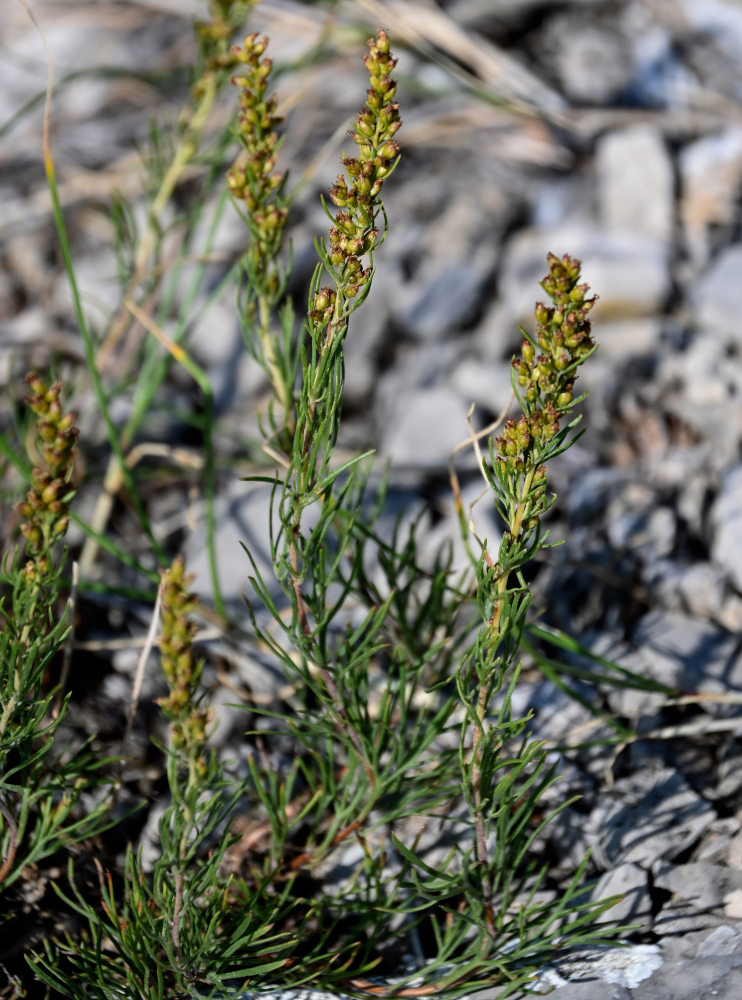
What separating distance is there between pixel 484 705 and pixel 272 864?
589mm

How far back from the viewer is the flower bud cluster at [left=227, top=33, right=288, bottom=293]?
133 cm

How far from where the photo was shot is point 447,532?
7.52 ft

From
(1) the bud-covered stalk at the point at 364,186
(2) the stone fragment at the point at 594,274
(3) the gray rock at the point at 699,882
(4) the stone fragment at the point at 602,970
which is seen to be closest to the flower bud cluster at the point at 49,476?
(1) the bud-covered stalk at the point at 364,186

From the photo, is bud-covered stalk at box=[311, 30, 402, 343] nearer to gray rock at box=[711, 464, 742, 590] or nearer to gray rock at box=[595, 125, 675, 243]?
gray rock at box=[711, 464, 742, 590]

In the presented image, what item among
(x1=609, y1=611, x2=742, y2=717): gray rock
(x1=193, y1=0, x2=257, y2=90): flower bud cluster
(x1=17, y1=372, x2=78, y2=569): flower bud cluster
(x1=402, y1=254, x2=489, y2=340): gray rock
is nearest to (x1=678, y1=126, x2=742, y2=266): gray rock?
(x1=402, y1=254, x2=489, y2=340): gray rock

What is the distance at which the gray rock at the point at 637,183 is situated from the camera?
10.1 feet

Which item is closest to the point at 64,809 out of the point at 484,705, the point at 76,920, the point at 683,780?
the point at 76,920

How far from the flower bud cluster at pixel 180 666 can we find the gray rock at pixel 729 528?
1.36m

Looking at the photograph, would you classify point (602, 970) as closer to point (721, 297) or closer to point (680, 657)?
point (680, 657)

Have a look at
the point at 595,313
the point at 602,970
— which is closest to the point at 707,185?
the point at 595,313

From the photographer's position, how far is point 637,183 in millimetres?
3133

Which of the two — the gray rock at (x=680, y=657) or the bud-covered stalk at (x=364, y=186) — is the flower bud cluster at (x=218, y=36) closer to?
the bud-covered stalk at (x=364, y=186)

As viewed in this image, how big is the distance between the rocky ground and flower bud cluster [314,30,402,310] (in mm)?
952

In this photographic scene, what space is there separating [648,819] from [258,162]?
121cm
